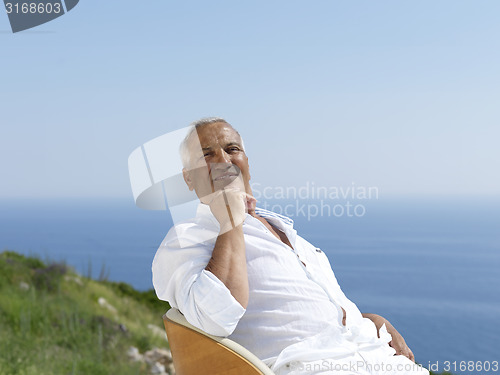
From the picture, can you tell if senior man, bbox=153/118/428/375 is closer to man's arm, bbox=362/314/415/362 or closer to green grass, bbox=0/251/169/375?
man's arm, bbox=362/314/415/362

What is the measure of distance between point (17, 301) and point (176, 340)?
317cm

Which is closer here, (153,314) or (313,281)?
(313,281)

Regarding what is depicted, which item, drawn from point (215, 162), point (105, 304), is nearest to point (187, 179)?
point (215, 162)

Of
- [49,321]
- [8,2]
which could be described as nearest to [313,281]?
[8,2]

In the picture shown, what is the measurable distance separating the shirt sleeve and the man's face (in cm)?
30

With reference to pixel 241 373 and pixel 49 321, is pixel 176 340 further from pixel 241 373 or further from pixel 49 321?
pixel 49 321

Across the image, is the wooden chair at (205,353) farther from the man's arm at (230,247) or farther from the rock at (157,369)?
the rock at (157,369)

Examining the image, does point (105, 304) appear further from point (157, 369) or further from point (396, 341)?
point (396, 341)

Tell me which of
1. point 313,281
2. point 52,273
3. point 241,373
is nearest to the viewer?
point 241,373

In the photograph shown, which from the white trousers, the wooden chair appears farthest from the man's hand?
the white trousers

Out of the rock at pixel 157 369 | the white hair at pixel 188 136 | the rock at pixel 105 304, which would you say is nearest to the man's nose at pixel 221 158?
the white hair at pixel 188 136

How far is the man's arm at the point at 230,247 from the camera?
5.74 feet

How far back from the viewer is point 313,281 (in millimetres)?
2047

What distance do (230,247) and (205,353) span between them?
1.21 feet
